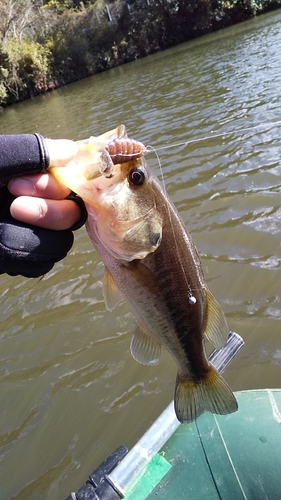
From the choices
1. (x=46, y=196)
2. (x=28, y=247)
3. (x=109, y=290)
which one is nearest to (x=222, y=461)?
(x=109, y=290)

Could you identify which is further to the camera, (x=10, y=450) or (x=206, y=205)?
(x=206, y=205)

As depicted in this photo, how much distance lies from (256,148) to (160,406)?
5612 mm

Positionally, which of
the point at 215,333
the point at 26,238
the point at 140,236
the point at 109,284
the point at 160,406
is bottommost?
the point at 160,406

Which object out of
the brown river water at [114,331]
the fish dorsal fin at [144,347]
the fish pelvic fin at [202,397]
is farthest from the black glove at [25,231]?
the brown river water at [114,331]

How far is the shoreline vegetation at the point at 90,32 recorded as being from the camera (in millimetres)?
30906

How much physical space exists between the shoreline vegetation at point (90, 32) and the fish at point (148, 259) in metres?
31.1

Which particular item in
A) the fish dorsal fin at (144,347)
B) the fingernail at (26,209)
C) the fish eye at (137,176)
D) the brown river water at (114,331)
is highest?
the fingernail at (26,209)

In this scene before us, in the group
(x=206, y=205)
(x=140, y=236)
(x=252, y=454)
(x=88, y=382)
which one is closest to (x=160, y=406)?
(x=88, y=382)

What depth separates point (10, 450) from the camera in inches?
143

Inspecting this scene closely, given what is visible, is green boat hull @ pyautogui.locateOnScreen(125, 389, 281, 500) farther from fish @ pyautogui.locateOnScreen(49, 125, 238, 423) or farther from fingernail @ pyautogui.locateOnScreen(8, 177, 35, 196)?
fingernail @ pyautogui.locateOnScreen(8, 177, 35, 196)

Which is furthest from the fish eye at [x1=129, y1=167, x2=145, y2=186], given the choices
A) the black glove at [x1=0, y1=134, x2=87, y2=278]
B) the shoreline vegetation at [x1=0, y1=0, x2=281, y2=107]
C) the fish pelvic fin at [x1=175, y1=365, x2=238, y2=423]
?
the shoreline vegetation at [x1=0, y1=0, x2=281, y2=107]

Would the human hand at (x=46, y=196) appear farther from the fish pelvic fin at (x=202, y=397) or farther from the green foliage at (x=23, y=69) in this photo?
the green foliage at (x=23, y=69)

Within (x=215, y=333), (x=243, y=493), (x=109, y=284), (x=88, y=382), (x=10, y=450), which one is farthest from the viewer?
(x=88, y=382)

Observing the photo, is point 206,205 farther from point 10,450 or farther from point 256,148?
point 10,450
